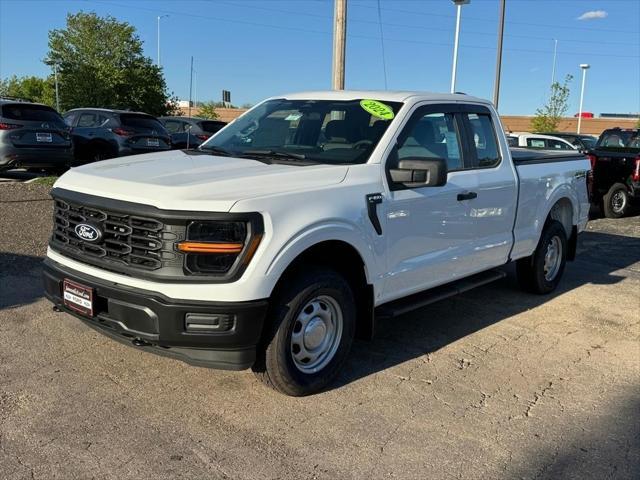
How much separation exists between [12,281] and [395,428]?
13.6 ft

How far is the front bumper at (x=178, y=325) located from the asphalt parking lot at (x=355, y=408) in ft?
1.32

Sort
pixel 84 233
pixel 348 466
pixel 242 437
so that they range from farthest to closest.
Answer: pixel 84 233
pixel 242 437
pixel 348 466

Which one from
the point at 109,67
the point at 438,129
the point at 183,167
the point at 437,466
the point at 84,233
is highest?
the point at 109,67

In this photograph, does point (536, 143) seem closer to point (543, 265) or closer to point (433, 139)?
point (543, 265)

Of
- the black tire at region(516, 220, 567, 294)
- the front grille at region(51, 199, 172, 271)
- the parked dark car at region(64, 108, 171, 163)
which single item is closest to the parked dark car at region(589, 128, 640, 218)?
the black tire at region(516, 220, 567, 294)

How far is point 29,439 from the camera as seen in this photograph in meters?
3.28

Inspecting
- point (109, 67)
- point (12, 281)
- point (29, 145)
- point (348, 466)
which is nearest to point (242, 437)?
point (348, 466)

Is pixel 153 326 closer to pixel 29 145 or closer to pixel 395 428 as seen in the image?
pixel 395 428

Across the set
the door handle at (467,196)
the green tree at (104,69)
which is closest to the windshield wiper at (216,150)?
the door handle at (467,196)

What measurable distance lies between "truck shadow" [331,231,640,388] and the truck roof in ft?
6.31

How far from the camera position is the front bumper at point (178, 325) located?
336 centimetres

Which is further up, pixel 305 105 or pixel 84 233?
pixel 305 105

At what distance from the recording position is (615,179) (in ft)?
43.7

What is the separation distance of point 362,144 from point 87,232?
76.3 inches
